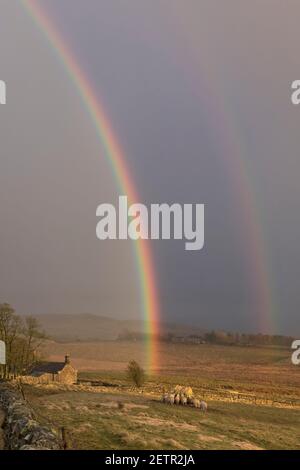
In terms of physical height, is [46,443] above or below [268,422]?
above

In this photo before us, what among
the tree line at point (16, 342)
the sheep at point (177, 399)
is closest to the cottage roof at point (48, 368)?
the tree line at point (16, 342)

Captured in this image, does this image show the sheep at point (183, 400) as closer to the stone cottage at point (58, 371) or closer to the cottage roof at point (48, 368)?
the stone cottage at point (58, 371)

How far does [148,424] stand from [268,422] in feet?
47.9

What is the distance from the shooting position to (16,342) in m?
66.1

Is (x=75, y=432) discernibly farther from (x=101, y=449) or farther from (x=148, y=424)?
(x=148, y=424)

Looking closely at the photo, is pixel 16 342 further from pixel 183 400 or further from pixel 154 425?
pixel 154 425

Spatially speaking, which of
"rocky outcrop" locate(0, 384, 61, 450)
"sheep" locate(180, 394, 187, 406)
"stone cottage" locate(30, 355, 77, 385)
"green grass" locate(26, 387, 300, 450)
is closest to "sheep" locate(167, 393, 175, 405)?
"sheep" locate(180, 394, 187, 406)

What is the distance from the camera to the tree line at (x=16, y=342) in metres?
61.7

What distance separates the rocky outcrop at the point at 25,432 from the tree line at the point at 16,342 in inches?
1316
